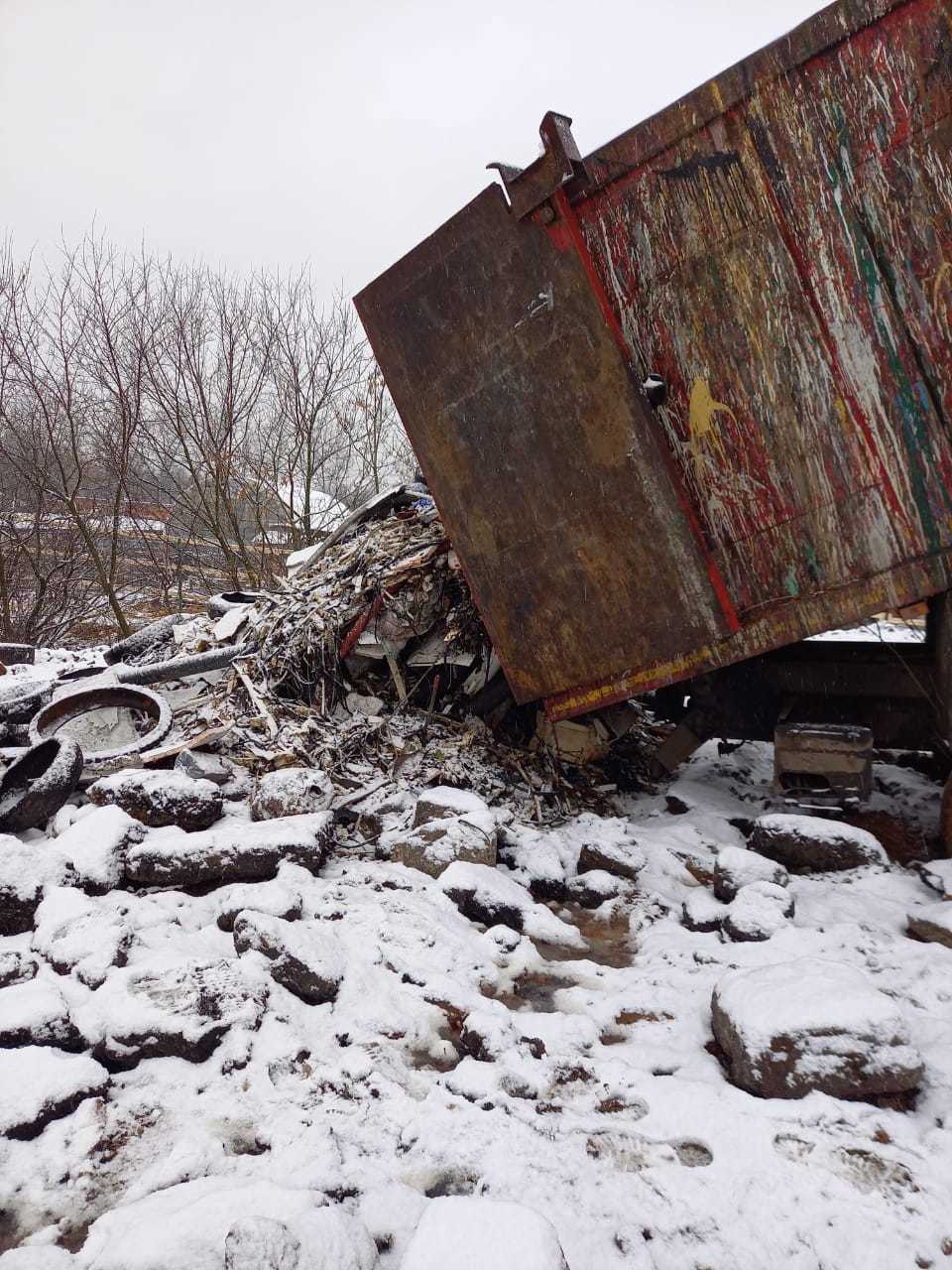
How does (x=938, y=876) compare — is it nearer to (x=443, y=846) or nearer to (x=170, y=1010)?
(x=443, y=846)

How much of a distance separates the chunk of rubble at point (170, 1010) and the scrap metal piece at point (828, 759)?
2.54m

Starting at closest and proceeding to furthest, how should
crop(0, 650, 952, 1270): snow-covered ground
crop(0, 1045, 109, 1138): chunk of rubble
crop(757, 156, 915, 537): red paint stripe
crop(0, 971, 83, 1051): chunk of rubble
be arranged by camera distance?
1. crop(0, 650, 952, 1270): snow-covered ground
2. crop(0, 1045, 109, 1138): chunk of rubble
3. crop(0, 971, 83, 1051): chunk of rubble
4. crop(757, 156, 915, 537): red paint stripe

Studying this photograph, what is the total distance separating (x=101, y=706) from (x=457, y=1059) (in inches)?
144

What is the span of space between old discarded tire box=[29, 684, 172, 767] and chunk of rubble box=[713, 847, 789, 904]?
3225 mm

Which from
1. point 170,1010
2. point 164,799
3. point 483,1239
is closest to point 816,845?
point 483,1239

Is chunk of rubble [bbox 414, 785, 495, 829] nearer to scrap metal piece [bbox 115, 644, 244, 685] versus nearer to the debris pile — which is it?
the debris pile

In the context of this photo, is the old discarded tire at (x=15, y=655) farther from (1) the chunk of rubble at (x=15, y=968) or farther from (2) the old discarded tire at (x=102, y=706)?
(1) the chunk of rubble at (x=15, y=968)

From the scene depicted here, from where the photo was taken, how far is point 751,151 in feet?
9.12

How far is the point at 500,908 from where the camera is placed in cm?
287

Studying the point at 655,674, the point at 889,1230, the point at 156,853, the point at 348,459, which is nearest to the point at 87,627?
the point at 348,459

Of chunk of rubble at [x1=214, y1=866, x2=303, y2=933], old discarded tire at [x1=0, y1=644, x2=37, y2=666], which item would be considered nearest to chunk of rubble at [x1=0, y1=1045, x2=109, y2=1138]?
chunk of rubble at [x1=214, y1=866, x2=303, y2=933]

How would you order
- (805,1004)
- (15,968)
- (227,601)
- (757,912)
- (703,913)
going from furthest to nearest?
(227,601)
(703,913)
(757,912)
(15,968)
(805,1004)

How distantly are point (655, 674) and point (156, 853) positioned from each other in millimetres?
2231

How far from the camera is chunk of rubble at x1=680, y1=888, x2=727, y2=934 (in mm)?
2799
